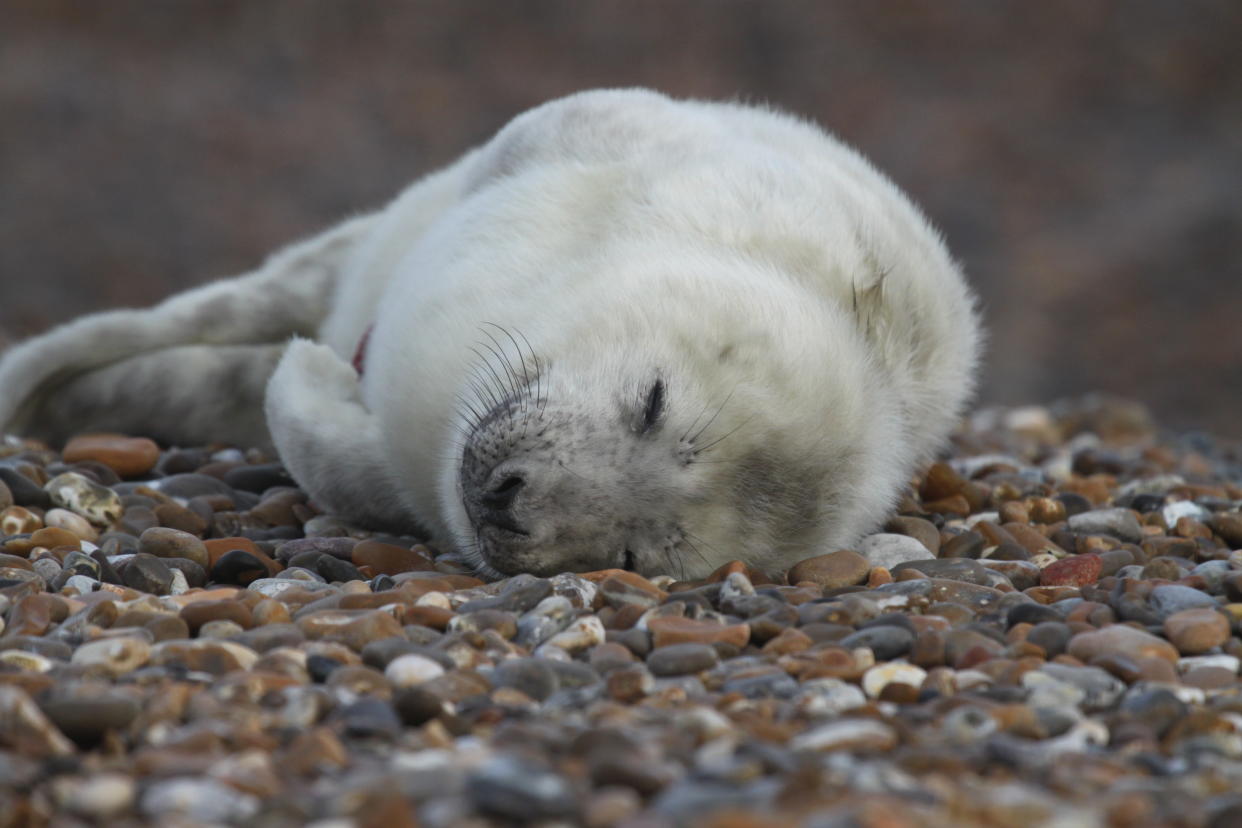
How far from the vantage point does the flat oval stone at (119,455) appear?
4.16m

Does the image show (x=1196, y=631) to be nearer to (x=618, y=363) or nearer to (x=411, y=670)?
(x=618, y=363)

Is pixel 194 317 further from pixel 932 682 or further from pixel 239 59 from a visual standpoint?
pixel 239 59

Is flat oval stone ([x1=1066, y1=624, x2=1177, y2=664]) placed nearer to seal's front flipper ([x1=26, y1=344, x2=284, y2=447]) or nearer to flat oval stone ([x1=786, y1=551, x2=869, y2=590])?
flat oval stone ([x1=786, y1=551, x2=869, y2=590])

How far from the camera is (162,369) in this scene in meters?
4.71

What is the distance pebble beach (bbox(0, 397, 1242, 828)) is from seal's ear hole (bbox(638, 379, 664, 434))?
1.12 ft

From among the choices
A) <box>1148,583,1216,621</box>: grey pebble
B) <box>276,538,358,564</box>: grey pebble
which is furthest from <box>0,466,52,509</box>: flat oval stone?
<box>1148,583,1216,621</box>: grey pebble

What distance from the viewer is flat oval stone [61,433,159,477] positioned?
13.6 ft

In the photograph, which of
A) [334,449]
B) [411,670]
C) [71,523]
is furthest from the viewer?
[334,449]

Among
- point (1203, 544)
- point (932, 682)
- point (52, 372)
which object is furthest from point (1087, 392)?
Result: point (932, 682)

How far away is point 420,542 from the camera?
362cm

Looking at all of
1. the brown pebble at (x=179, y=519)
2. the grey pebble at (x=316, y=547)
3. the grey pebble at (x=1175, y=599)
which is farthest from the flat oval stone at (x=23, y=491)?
the grey pebble at (x=1175, y=599)

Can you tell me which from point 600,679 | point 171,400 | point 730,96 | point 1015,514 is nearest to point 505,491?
point 600,679

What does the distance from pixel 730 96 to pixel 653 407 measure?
874cm

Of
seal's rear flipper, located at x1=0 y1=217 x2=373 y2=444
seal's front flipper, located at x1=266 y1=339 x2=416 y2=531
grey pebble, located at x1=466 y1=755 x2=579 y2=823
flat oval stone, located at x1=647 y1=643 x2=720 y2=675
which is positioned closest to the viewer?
grey pebble, located at x1=466 y1=755 x2=579 y2=823
